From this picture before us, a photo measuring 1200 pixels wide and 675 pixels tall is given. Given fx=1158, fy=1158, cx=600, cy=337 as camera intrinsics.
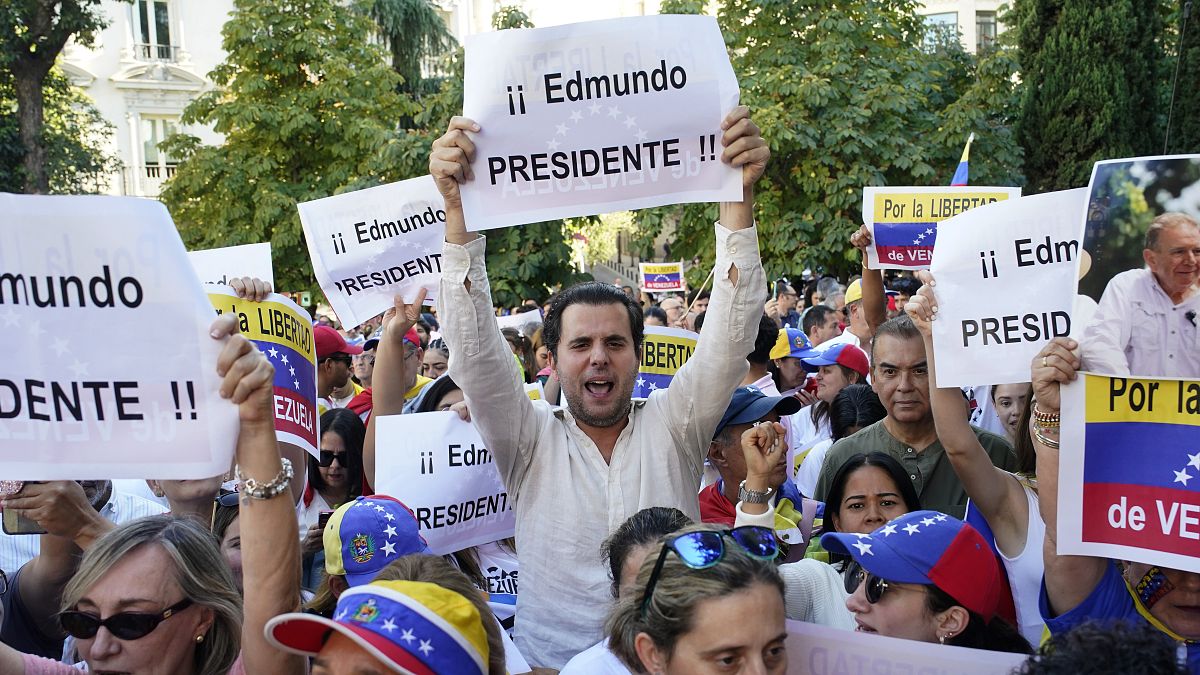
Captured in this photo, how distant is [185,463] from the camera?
271 cm

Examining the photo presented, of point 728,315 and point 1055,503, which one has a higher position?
point 728,315

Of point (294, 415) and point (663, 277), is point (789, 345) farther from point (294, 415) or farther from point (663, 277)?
point (663, 277)

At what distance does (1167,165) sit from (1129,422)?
717mm

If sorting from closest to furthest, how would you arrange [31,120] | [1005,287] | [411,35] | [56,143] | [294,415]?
[1005,287], [294,415], [31,120], [56,143], [411,35]

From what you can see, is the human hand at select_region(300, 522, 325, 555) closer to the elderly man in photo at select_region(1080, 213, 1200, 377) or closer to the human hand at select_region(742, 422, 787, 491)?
the human hand at select_region(742, 422, 787, 491)

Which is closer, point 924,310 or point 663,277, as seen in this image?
point 924,310

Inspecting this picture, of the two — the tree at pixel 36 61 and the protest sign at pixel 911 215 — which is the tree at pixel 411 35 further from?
the protest sign at pixel 911 215

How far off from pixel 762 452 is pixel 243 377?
1460mm

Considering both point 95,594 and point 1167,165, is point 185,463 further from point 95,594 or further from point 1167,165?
point 1167,165

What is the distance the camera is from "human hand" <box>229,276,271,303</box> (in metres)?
4.55

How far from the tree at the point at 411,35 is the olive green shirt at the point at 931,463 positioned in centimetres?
2890

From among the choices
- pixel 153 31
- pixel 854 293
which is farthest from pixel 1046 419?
pixel 153 31

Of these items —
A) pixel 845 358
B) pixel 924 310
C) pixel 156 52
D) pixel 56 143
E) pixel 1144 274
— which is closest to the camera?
pixel 1144 274

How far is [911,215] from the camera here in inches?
256
